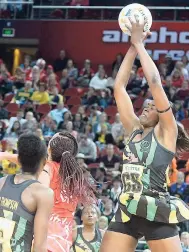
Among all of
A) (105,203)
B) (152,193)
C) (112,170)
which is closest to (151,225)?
(152,193)

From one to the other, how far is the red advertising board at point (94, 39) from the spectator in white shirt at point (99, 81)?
2.55 metres

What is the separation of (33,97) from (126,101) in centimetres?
1198

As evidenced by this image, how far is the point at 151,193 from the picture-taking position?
18.5ft

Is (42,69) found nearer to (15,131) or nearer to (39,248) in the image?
(15,131)

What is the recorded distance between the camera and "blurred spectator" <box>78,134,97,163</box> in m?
14.9

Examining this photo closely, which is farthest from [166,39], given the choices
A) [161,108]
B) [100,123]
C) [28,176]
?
[28,176]

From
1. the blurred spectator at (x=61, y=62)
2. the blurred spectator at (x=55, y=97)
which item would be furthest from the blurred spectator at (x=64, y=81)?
the blurred spectator at (x=61, y=62)

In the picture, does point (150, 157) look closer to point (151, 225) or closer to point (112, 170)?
point (151, 225)

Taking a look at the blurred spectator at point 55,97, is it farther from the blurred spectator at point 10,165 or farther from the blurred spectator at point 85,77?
the blurred spectator at point 10,165

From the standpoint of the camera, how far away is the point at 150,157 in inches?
222

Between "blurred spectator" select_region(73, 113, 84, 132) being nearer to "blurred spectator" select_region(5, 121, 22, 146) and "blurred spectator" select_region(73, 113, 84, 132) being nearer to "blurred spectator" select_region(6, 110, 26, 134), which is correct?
"blurred spectator" select_region(6, 110, 26, 134)

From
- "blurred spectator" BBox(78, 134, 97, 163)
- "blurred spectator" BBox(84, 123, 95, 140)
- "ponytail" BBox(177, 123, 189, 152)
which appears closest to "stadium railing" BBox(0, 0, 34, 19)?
"blurred spectator" BBox(84, 123, 95, 140)

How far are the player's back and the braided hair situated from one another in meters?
0.92

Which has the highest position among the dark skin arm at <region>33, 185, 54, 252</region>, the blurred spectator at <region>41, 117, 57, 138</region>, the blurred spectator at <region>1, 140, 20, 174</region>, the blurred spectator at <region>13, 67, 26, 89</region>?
the dark skin arm at <region>33, 185, 54, 252</region>
